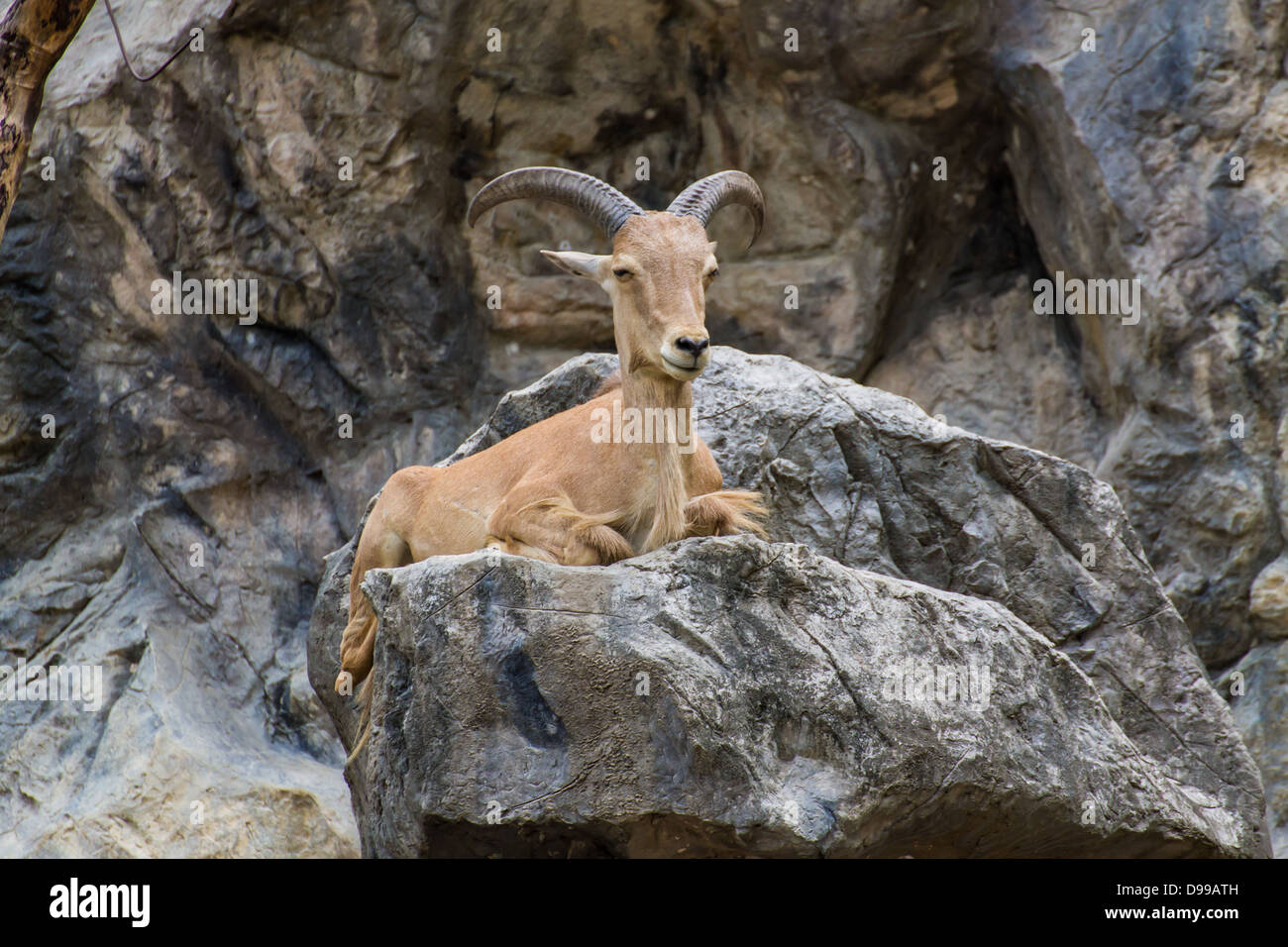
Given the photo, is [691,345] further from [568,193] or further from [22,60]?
[22,60]

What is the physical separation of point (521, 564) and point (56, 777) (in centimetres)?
682

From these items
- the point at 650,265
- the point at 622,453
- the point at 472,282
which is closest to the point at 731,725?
the point at 622,453

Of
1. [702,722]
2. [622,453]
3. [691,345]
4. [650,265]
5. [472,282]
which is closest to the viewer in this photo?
[702,722]

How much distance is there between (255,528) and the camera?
1199cm

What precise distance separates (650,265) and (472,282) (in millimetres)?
6161

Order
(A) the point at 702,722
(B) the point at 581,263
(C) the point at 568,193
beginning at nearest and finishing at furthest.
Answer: (A) the point at 702,722, (B) the point at 581,263, (C) the point at 568,193

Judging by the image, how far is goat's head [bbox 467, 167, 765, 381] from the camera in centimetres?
610

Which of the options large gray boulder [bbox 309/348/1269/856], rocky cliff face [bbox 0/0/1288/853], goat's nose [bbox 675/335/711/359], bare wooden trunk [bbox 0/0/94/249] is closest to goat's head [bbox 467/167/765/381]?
goat's nose [bbox 675/335/711/359]

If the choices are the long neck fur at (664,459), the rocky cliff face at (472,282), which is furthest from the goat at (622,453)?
the rocky cliff face at (472,282)

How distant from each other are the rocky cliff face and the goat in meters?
4.62

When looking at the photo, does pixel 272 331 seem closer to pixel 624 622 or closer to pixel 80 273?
pixel 80 273

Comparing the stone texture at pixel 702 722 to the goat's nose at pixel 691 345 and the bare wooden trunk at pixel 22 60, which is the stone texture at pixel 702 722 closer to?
the goat's nose at pixel 691 345

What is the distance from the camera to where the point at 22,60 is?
6.79 meters

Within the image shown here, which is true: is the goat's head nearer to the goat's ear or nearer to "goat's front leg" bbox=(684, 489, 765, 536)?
the goat's ear
